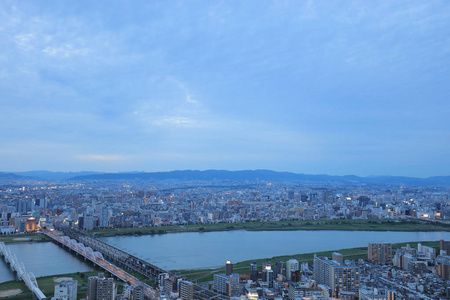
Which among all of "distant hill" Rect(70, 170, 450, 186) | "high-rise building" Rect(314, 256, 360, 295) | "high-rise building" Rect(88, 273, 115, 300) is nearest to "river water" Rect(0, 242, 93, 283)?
"high-rise building" Rect(88, 273, 115, 300)

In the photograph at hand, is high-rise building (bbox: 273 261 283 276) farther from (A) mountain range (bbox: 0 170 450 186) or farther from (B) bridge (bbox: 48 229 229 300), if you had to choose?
(A) mountain range (bbox: 0 170 450 186)

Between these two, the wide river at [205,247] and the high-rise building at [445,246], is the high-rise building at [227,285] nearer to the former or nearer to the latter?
the wide river at [205,247]

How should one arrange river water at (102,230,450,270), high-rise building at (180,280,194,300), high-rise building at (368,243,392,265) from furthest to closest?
river water at (102,230,450,270) → high-rise building at (368,243,392,265) → high-rise building at (180,280,194,300)

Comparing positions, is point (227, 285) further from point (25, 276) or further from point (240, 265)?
point (25, 276)

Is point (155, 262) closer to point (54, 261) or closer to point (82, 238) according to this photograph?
point (54, 261)

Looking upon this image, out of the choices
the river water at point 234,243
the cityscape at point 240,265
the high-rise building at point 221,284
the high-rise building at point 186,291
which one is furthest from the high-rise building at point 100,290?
the river water at point 234,243

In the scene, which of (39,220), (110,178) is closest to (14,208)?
(39,220)
